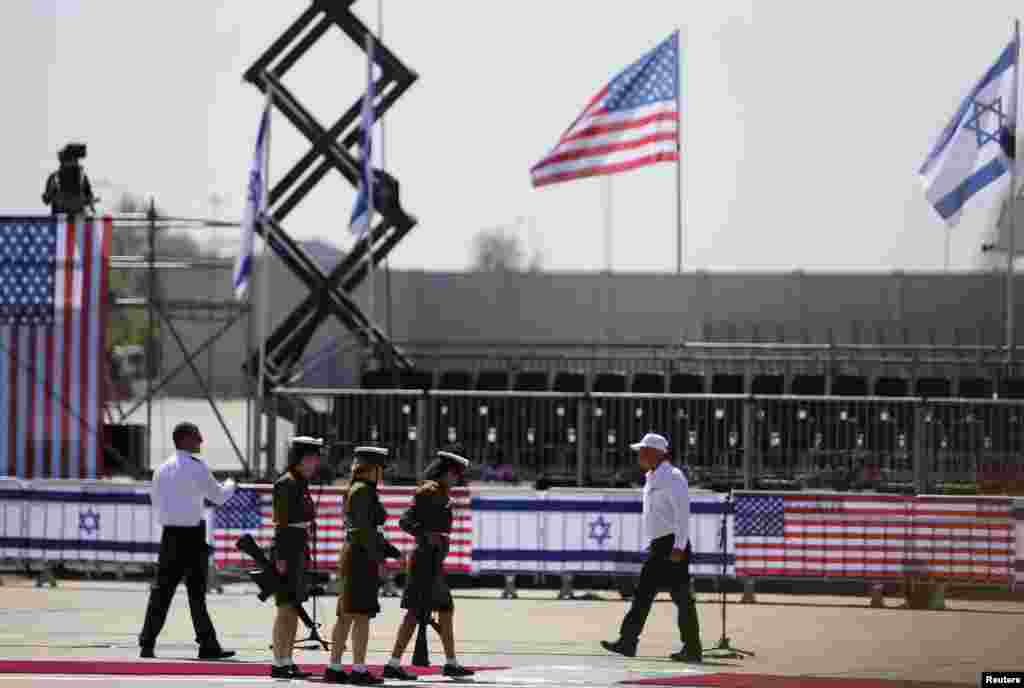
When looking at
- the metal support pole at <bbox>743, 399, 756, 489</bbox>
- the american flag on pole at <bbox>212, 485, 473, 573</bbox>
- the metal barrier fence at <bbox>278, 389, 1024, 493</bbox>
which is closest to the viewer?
the american flag on pole at <bbox>212, 485, 473, 573</bbox>

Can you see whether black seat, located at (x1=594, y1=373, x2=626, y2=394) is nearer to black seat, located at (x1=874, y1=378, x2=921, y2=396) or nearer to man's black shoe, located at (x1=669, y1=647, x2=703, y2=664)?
black seat, located at (x1=874, y1=378, x2=921, y2=396)

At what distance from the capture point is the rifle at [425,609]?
1491 centimetres

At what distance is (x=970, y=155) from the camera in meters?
28.5

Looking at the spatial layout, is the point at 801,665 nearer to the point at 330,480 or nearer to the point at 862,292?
the point at 330,480

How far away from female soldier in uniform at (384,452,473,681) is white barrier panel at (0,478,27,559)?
920 cm

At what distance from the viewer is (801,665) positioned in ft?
51.7

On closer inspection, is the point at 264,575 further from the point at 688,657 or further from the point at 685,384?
the point at 685,384

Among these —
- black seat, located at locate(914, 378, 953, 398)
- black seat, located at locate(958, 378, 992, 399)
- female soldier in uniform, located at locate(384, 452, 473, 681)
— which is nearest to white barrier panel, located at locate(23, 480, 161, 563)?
female soldier in uniform, located at locate(384, 452, 473, 681)

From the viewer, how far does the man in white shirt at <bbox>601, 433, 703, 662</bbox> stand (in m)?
16.3

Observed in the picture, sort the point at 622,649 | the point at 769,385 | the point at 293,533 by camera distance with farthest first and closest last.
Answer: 1. the point at 769,385
2. the point at 622,649
3. the point at 293,533

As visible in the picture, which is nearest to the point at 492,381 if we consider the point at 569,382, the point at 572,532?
the point at 569,382

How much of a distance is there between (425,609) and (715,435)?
38.8 ft

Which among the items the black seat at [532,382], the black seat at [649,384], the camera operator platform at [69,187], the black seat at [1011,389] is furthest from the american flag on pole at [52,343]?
the black seat at [1011,389]

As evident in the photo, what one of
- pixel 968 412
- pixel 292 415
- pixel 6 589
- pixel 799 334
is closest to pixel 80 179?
pixel 292 415
